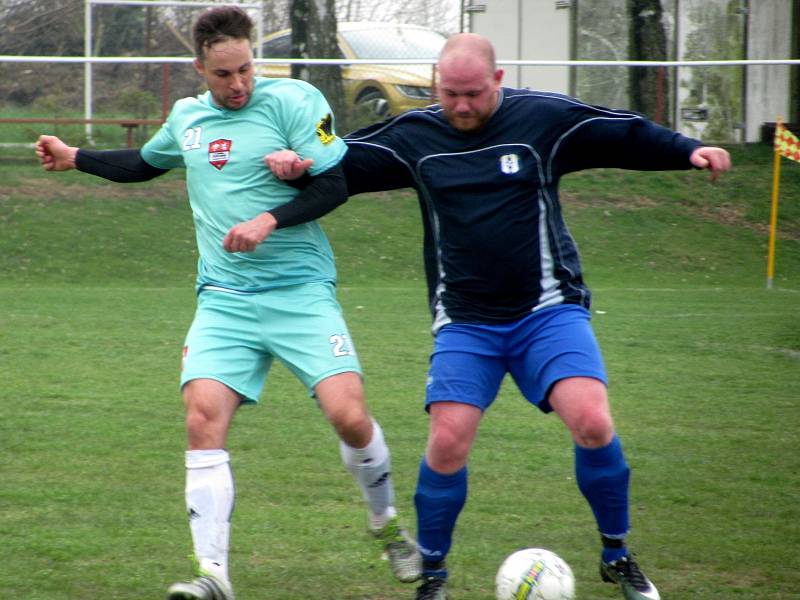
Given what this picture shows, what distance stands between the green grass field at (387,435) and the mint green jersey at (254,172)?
3.79 ft

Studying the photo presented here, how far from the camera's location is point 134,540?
4984 mm

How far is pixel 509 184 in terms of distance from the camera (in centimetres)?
430

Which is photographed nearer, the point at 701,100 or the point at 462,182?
the point at 462,182

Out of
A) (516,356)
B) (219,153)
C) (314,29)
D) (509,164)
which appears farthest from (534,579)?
(314,29)

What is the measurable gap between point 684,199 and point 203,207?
13.1 metres

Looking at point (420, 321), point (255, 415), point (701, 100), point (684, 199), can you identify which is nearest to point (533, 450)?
point (255, 415)

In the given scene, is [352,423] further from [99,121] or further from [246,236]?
[99,121]

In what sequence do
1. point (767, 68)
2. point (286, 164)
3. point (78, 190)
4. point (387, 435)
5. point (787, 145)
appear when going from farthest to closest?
point (767, 68)
point (78, 190)
point (787, 145)
point (387, 435)
point (286, 164)

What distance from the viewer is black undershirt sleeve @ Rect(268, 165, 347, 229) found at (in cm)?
429

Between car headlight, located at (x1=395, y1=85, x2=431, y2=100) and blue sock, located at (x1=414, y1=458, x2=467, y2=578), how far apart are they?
12.8m

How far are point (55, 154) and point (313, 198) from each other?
124 centimetres

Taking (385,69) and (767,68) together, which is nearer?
(385,69)

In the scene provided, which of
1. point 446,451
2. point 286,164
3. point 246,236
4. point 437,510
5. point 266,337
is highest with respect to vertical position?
point 286,164

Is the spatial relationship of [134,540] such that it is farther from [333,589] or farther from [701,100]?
[701,100]
